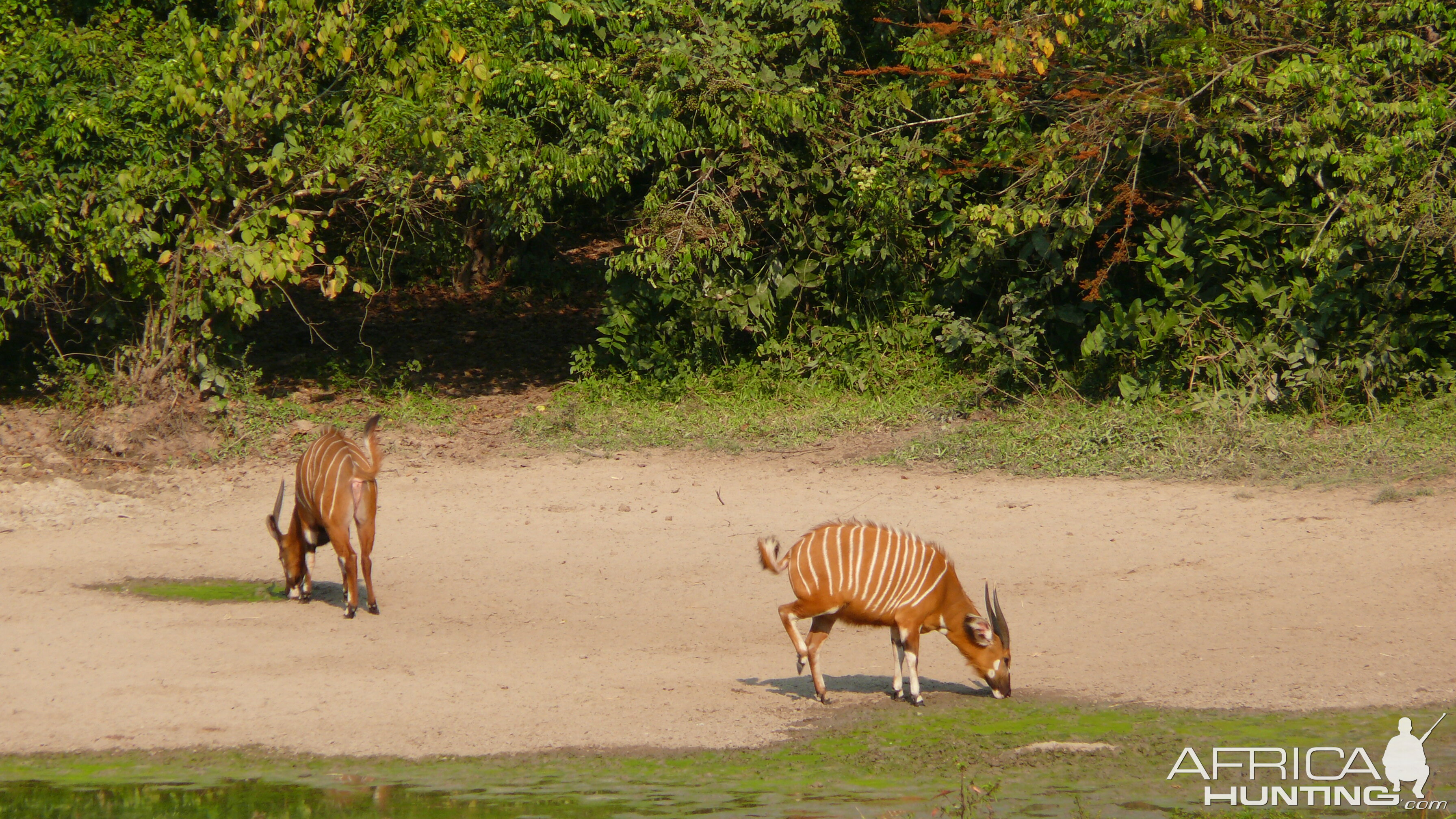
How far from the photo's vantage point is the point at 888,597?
22.1 feet

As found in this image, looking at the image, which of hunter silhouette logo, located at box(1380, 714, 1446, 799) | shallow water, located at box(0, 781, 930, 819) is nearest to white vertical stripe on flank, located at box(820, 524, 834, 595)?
shallow water, located at box(0, 781, 930, 819)

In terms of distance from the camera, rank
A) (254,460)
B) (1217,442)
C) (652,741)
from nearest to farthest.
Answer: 1. (652,741)
2. (1217,442)
3. (254,460)

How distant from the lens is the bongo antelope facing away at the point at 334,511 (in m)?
8.65

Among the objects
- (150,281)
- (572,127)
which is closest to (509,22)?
(572,127)

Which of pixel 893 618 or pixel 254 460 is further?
pixel 254 460

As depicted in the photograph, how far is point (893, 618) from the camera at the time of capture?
677 centimetres

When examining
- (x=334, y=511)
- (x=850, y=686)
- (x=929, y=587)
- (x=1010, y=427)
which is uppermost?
(x=929, y=587)

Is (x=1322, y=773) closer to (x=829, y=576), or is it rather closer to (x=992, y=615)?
(x=992, y=615)

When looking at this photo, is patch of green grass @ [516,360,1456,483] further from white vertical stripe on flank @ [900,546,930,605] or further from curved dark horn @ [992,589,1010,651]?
white vertical stripe on flank @ [900,546,930,605]

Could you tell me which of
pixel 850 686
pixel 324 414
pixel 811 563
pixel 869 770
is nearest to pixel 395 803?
pixel 869 770

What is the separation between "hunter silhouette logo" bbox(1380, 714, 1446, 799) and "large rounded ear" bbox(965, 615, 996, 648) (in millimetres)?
1804

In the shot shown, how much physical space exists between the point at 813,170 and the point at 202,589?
7491 mm

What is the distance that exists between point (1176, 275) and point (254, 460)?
864 centimetres

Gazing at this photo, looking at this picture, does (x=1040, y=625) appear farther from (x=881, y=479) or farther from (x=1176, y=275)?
(x=1176, y=275)
